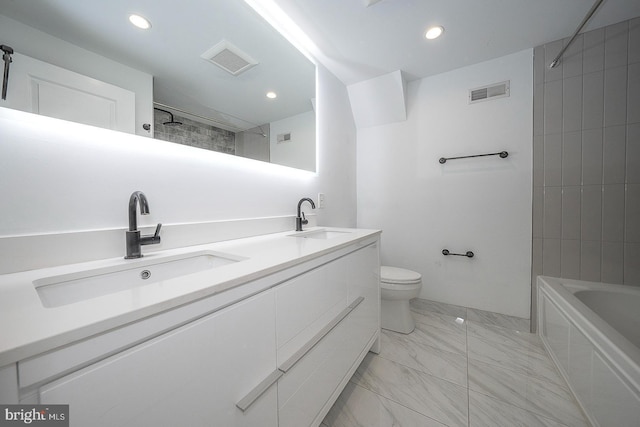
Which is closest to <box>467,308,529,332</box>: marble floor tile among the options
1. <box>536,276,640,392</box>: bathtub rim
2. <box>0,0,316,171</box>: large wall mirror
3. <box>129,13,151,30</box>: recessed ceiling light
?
<box>536,276,640,392</box>: bathtub rim

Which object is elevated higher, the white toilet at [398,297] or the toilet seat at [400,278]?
the toilet seat at [400,278]

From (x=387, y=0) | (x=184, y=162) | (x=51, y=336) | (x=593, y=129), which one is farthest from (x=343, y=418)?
(x=593, y=129)

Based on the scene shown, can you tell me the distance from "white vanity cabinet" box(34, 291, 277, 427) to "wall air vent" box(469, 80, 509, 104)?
2.39 meters

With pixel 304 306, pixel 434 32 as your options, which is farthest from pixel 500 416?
pixel 434 32

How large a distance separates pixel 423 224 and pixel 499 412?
1.44 m

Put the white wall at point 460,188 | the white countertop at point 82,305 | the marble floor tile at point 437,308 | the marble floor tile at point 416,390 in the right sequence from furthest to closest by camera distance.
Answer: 1. the marble floor tile at point 437,308
2. the white wall at point 460,188
3. the marble floor tile at point 416,390
4. the white countertop at point 82,305

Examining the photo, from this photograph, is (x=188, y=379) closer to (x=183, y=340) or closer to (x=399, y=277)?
(x=183, y=340)

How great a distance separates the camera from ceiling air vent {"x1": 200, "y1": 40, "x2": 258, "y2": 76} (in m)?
1.19

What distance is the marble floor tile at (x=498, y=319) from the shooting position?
1.85 meters

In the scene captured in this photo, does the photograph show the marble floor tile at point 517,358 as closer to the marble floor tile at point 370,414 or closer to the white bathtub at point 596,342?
the white bathtub at point 596,342

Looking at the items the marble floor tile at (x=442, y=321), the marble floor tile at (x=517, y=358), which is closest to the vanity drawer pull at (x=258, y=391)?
the marble floor tile at (x=517, y=358)

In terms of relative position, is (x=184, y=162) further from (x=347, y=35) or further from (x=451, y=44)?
(x=451, y=44)

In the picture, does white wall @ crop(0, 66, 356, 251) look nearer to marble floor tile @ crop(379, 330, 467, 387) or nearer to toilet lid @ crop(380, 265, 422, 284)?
toilet lid @ crop(380, 265, 422, 284)

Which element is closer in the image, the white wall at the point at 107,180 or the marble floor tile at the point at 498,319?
the white wall at the point at 107,180
